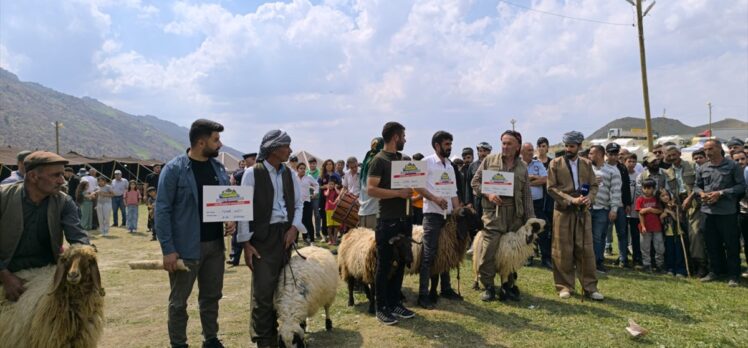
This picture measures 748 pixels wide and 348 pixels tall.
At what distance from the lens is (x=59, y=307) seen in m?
3.48

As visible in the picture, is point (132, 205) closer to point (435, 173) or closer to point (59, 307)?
point (435, 173)

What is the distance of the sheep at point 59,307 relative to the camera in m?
3.42

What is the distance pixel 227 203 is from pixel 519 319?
13.0ft

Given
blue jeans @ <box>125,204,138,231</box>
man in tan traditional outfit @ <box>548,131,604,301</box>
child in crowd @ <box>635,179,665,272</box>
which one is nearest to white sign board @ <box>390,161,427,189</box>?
man in tan traditional outfit @ <box>548,131,604,301</box>

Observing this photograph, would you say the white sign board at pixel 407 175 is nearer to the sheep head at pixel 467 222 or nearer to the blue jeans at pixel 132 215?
the sheep head at pixel 467 222

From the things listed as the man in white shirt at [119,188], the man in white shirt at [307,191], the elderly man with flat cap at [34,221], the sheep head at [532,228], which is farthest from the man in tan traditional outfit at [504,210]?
the man in white shirt at [119,188]

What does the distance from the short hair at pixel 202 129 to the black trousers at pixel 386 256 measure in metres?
2.26

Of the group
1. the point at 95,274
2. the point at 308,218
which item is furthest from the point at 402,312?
the point at 308,218

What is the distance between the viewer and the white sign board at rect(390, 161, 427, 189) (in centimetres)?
533

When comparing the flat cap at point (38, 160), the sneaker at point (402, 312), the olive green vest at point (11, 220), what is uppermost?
the flat cap at point (38, 160)

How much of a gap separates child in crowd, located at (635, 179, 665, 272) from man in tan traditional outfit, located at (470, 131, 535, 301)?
11.5ft

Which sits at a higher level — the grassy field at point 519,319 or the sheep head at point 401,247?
the sheep head at point 401,247

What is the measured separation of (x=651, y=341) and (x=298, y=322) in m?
3.91

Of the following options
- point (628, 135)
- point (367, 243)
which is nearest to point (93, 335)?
point (367, 243)
